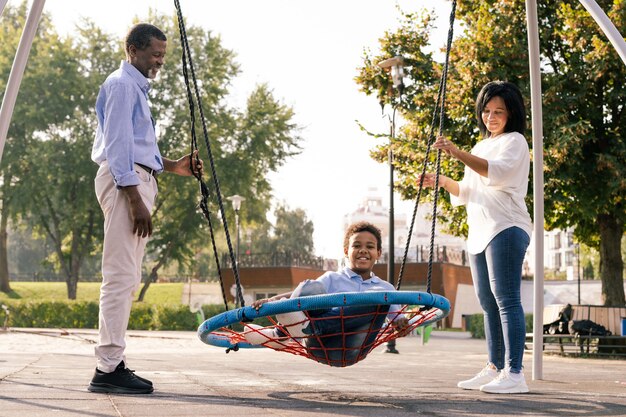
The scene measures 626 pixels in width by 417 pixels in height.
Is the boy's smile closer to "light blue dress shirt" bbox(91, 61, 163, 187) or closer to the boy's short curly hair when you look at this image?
the boy's short curly hair

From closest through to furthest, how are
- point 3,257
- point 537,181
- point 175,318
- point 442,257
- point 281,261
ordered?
point 537,181, point 175,318, point 442,257, point 281,261, point 3,257

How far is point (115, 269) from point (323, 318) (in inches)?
49.7

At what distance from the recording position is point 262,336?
5055 millimetres

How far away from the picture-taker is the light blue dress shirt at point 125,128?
5023 millimetres

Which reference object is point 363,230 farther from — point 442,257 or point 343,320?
point 442,257

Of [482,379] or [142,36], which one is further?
[482,379]

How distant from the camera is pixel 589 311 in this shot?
17500 mm

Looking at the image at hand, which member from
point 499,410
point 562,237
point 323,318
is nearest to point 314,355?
point 323,318

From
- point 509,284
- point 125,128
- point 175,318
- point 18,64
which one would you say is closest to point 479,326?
point 175,318

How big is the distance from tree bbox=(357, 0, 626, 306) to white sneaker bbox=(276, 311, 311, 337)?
13.2m

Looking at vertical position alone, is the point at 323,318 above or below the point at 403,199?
below

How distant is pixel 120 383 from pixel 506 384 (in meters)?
2.27

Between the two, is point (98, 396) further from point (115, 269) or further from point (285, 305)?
point (285, 305)

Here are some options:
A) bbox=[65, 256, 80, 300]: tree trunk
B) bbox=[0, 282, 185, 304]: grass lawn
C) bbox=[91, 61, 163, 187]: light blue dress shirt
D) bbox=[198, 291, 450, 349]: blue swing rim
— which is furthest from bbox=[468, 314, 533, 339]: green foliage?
bbox=[198, 291, 450, 349]: blue swing rim
